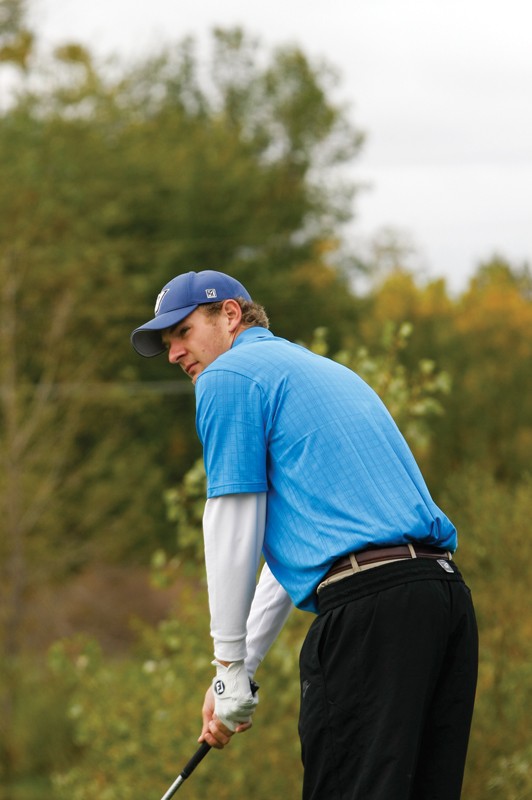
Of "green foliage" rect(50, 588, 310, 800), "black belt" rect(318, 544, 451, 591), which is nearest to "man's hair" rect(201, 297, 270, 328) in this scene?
"black belt" rect(318, 544, 451, 591)

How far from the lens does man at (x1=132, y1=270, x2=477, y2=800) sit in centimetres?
309

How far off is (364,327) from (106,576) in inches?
286

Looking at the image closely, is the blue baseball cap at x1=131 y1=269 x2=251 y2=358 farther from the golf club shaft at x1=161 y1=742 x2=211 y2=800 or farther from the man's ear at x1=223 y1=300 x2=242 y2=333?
the golf club shaft at x1=161 y1=742 x2=211 y2=800

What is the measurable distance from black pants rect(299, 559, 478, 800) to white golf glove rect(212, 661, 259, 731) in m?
0.17

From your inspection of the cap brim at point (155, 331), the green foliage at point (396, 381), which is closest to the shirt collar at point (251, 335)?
the cap brim at point (155, 331)

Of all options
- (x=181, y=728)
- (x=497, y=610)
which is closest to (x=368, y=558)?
(x=497, y=610)

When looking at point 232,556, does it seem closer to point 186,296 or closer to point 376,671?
point 376,671

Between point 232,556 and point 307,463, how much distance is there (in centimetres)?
29

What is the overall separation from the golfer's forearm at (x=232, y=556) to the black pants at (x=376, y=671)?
19 cm

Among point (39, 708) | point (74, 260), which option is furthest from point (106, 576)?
point (74, 260)

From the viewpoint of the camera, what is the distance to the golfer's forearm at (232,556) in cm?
323

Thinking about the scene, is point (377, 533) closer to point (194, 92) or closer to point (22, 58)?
point (22, 58)

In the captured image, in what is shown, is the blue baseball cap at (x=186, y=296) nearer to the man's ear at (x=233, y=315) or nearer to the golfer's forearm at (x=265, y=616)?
the man's ear at (x=233, y=315)

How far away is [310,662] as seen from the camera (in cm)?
318
